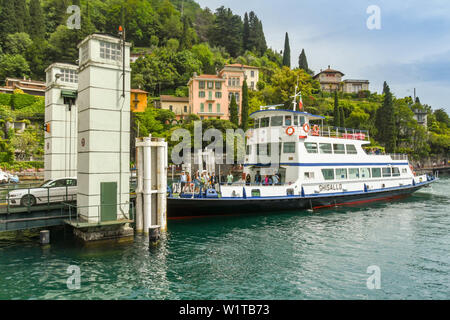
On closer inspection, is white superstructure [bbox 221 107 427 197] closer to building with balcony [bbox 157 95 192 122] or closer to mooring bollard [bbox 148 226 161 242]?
mooring bollard [bbox 148 226 161 242]

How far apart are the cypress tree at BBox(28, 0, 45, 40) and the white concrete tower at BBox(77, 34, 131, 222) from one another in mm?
84492

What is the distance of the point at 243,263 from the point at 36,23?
96.9m

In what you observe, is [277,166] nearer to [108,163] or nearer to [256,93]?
[108,163]

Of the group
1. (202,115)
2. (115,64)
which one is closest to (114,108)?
(115,64)

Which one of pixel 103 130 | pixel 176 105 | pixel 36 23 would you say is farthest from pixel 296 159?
pixel 36 23

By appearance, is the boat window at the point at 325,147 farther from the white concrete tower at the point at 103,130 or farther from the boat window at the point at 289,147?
the white concrete tower at the point at 103,130

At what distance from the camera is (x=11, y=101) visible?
54125 mm

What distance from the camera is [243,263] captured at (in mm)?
11938

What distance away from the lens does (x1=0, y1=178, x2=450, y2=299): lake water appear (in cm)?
957

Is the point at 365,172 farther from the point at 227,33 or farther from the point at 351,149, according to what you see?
the point at 227,33

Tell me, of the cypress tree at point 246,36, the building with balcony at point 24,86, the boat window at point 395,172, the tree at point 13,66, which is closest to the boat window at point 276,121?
the boat window at point 395,172

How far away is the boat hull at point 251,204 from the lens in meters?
18.4
